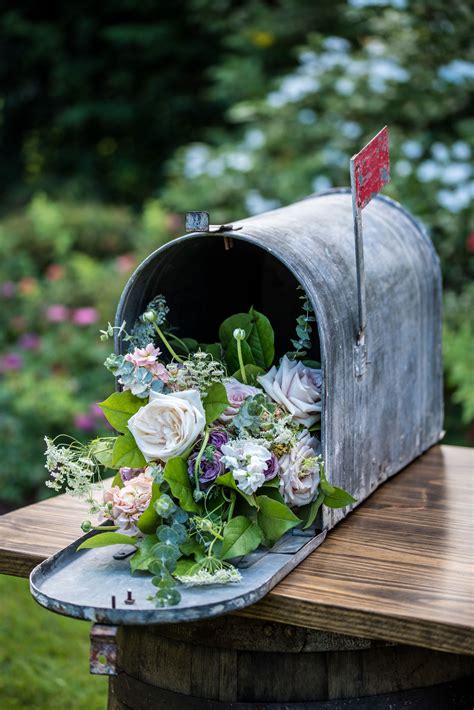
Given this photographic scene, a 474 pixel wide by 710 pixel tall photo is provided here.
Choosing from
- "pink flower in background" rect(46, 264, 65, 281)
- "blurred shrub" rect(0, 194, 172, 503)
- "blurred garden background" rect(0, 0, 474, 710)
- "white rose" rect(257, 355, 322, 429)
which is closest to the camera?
"white rose" rect(257, 355, 322, 429)

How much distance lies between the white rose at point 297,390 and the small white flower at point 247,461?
142mm

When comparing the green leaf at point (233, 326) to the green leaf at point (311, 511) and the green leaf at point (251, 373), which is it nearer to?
the green leaf at point (251, 373)

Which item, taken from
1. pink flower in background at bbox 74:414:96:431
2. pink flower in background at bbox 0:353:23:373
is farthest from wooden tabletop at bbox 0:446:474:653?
pink flower in background at bbox 0:353:23:373

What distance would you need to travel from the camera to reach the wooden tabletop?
1.45 m

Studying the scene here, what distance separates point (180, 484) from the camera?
161 cm

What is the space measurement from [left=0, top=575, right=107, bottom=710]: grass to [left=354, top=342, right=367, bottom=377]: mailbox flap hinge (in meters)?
1.57

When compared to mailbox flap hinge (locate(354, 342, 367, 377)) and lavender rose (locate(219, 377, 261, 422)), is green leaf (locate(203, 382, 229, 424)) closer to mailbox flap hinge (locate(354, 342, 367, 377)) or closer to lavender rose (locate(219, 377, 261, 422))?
lavender rose (locate(219, 377, 261, 422))

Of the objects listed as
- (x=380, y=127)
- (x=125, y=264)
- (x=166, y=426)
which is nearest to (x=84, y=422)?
(x=125, y=264)

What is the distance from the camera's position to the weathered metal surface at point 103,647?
140cm

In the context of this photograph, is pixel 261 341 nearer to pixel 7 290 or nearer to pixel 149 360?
pixel 149 360

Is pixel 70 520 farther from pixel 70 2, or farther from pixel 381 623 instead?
pixel 70 2

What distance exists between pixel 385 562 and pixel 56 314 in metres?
3.54

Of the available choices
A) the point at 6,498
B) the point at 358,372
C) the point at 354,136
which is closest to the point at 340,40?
the point at 354,136

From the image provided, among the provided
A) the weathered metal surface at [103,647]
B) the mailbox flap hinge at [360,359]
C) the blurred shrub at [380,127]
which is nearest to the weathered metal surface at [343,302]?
the mailbox flap hinge at [360,359]
